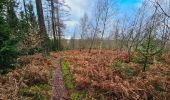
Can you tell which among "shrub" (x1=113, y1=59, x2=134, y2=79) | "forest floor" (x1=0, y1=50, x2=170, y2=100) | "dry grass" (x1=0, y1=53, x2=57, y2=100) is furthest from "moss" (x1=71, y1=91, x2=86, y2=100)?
"shrub" (x1=113, y1=59, x2=134, y2=79)

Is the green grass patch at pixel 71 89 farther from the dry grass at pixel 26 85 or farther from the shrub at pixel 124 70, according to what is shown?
the shrub at pixel 124 70

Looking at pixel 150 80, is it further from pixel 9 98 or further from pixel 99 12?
pixel 99 12

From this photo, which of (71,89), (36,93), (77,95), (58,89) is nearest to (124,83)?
(77,95)

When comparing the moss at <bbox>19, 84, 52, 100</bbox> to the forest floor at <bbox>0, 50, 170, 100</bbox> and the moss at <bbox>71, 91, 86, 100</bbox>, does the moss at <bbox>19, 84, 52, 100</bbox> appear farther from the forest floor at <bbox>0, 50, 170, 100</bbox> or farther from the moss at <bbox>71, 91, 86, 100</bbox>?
the moss at <bbox>71, 91, 86, 100</bbox>

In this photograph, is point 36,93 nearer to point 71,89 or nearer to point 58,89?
point 58,89

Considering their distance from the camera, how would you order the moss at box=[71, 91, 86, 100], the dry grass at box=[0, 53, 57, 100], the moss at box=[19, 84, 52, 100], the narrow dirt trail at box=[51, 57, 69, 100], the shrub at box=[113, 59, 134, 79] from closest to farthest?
the dry grass at box=[0, 53, 57, 100] → the moss at box=[19, 84, 52, 100] → the narrow dirt trail at box=[51, 57, 69, 100] → the moss at box=[71, 91, 86, 100] → the shrub at box=[113, 59, 134, 79]

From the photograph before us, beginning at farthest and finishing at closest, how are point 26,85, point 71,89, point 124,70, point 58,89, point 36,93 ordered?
1. point 124,70
2. point 71,89
3. point 58,89
4. point 26,85
5. point 36,93

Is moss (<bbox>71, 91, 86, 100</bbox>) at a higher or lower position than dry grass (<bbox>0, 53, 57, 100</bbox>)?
lower

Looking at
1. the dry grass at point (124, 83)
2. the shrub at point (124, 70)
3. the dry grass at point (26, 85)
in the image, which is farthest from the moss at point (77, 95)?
the shrub at point (124, 70)

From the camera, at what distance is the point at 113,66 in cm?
1402

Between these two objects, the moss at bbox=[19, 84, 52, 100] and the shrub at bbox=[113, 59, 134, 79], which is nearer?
the moss at bbox=[19, 84, 52, 100]

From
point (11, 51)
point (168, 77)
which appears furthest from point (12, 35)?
point (168, 77)

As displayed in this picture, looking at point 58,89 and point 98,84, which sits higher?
point 98,84

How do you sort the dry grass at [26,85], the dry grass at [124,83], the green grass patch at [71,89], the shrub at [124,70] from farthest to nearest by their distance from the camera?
the shrub at [124,70]
the dry grass at [124,83]
the green grass patch at [71,89]
the dry grass at [26,85]
